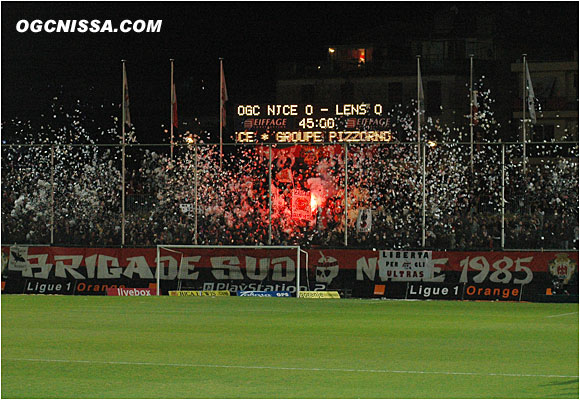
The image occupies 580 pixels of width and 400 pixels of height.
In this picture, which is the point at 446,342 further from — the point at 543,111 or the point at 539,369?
the point at 543,111

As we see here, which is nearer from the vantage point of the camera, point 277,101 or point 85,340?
point 85,340

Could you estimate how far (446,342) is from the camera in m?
17.7

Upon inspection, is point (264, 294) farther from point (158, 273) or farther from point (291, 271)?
point (158, 273)

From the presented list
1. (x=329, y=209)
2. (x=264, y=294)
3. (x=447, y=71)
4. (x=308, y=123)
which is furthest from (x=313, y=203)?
(x=447, y=71)

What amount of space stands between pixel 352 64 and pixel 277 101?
548 cm

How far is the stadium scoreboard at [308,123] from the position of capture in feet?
202

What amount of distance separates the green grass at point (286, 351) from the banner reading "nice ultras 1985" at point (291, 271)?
6.95 ft

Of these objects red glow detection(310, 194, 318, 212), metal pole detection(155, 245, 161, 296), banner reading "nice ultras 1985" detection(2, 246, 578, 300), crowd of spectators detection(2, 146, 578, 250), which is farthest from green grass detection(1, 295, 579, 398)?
red glow detection(310, 194, 318, 212)

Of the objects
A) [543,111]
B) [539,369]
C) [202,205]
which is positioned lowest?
[539,369]

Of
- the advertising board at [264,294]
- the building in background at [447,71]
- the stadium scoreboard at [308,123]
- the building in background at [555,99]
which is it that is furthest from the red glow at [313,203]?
the building in background at [555,99]

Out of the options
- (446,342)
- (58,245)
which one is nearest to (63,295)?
(58,245)

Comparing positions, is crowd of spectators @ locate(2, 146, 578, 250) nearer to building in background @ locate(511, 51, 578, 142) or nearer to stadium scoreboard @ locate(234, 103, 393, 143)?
stadium scoreboard @ locate(234, 103, 393, 143)

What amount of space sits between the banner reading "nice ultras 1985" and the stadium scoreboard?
30.7 meters

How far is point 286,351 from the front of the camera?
53.5ft
